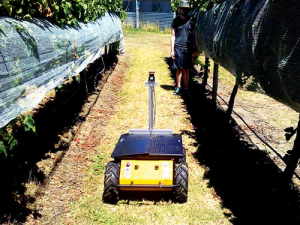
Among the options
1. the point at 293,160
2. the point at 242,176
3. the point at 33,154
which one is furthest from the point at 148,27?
the point at 293,160

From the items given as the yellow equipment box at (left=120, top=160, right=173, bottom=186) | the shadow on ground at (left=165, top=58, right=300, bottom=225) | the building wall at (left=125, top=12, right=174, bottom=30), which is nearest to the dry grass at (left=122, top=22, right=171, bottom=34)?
the building wall at (left=125, top=12, right=174, bottom=30)

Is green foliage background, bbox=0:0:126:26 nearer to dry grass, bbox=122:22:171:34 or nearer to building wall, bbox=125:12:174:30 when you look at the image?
dry grass, bbox=122:22:171:34

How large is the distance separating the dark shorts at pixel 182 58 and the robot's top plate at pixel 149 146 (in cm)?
306

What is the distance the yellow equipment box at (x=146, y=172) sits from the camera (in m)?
2.81

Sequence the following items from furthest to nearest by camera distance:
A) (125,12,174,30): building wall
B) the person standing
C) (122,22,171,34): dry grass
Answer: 1. (125,12,174,30): building wall
2. (122,22,171,34): dry grass
3. the person standing

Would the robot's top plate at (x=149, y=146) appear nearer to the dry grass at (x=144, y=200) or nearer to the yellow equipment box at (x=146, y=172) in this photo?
the yellow equipment box at (x=146, y=172)

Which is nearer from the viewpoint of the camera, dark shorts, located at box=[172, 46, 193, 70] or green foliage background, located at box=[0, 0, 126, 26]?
green foliage background, located at box=[0, 0, 126, 26]

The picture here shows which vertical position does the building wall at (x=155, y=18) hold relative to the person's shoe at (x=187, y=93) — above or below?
above

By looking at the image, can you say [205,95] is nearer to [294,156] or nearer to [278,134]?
[278,134]

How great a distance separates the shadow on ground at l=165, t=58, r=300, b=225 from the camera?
2.82 m

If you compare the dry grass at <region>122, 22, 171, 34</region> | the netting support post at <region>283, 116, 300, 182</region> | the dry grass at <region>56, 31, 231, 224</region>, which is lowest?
the dry grass at <region>56, 31, 231, 224</region>

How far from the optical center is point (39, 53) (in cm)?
305

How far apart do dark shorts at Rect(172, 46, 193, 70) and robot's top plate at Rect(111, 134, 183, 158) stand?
120 inches

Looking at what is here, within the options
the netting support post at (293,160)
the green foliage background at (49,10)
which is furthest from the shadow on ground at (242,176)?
the green foliage background at (49,10)
